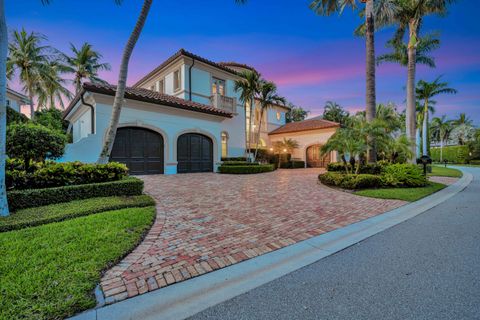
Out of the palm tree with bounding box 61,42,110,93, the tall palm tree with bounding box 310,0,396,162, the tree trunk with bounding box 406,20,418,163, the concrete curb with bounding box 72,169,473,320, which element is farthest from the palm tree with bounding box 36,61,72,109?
the tree trunk with bounding box 406,20,418,163

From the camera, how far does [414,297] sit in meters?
2.16

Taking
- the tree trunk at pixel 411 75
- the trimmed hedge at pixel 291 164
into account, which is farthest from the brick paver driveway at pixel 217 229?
the trimmed hedge at pixel 291 164

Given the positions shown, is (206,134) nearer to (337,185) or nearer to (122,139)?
Result: (122,139)

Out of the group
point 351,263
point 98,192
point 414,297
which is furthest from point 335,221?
point 98,192

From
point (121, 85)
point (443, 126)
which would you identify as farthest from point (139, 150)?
point (443, 126)

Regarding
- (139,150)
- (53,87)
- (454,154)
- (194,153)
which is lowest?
→ (454,154)

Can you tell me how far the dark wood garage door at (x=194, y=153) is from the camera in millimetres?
14938

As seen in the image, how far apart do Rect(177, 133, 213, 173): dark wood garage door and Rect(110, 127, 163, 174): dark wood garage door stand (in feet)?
5.12

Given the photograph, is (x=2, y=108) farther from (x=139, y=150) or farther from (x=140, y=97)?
(x=139, y=150)

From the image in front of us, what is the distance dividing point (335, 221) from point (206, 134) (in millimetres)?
12864

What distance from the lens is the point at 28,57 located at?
19.7 metres

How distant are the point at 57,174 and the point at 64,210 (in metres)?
1.69

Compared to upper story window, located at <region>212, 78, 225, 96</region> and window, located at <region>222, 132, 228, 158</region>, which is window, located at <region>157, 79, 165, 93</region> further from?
window, located at <region>222, 132, 228, 158</region>

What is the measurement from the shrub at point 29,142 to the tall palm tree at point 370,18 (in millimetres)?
12581
